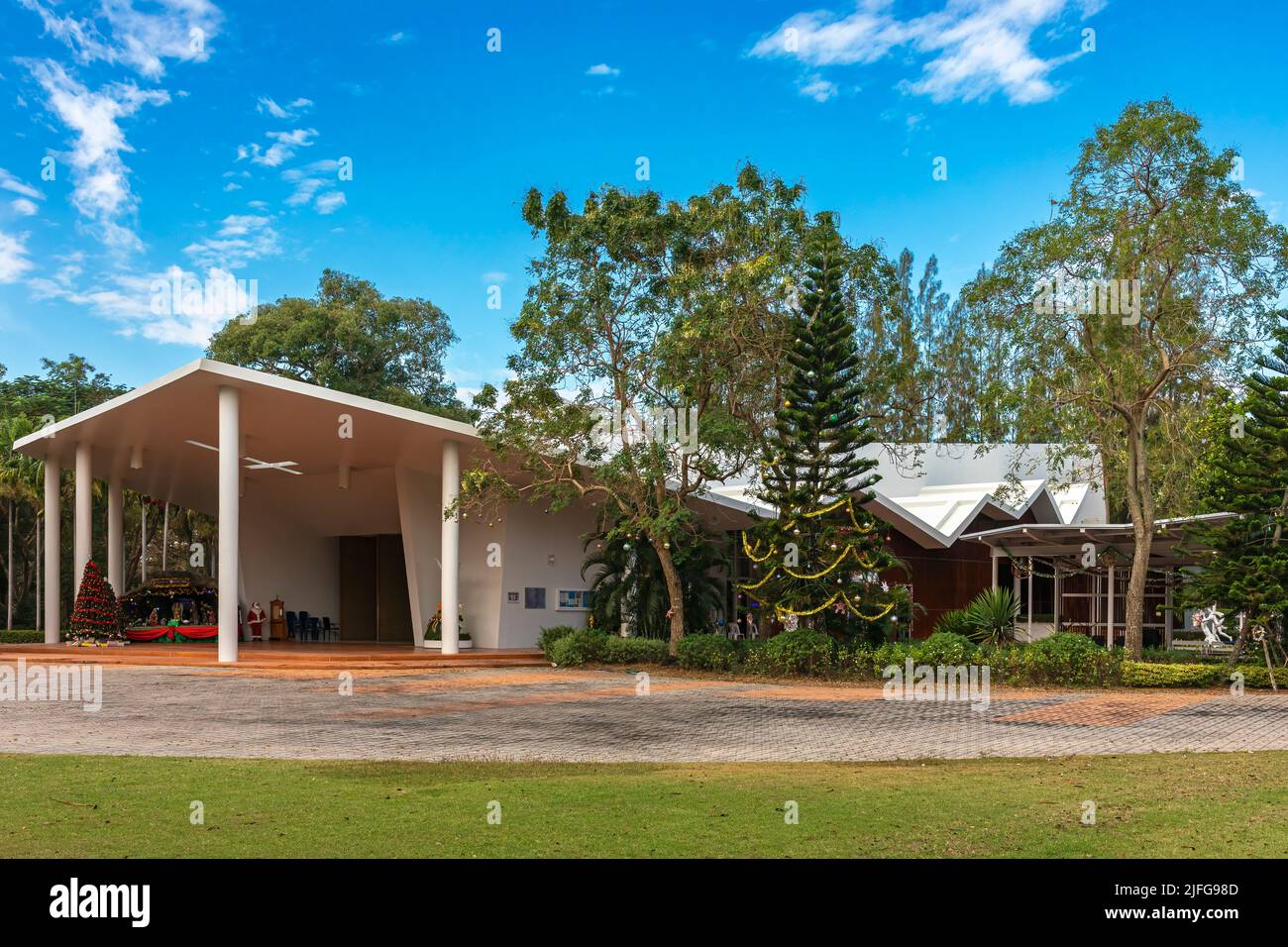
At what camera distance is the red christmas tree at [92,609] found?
2439 centimetres

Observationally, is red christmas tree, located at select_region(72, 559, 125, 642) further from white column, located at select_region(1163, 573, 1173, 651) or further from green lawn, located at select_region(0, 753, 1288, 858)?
white column, located at select_region(1163, 573, 1173, 651)

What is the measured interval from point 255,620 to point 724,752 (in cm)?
2149

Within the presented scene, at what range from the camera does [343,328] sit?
130ft

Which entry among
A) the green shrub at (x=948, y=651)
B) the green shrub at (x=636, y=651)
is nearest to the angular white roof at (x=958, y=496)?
the green shrub at (x=636, y=651)

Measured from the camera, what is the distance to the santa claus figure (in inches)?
1141

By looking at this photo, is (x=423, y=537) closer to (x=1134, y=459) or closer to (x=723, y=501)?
(x=723, y=501)

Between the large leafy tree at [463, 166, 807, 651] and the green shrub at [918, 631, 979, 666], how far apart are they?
14.4 ft

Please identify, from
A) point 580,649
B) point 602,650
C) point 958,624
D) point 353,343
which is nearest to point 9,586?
→ point 353,343

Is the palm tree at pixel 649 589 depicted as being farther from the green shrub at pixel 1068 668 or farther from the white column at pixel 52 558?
the white column at pixel 52 558

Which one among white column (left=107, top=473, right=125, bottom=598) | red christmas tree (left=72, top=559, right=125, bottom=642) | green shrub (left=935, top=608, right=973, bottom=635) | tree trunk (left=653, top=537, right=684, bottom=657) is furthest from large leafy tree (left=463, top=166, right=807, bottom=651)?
white column (left=107, top=473, right=125, bottom=598)

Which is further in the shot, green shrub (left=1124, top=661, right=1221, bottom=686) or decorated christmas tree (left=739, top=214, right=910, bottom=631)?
decorated christmas tree (left=739, top=214, right=910, bottom=631)

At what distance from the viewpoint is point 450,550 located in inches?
875

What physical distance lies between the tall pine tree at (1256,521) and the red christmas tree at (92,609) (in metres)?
20.9

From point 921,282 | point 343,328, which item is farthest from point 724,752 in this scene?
point 921,282
